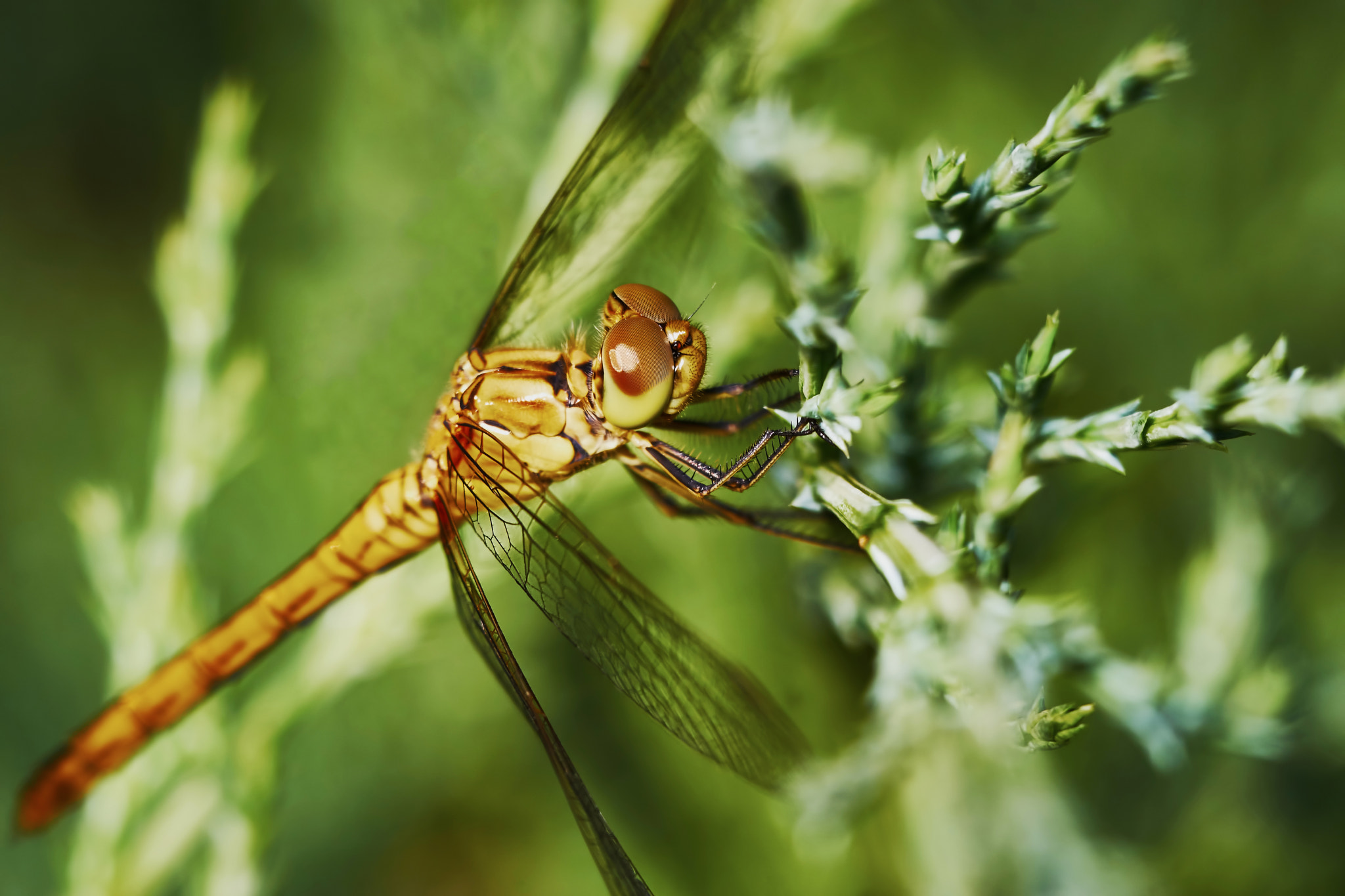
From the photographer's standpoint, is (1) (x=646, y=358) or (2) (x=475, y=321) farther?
(2) (x=475, y=321)

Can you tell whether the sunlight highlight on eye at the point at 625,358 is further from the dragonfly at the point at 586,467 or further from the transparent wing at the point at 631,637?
the transparent wing at the point at 631,637

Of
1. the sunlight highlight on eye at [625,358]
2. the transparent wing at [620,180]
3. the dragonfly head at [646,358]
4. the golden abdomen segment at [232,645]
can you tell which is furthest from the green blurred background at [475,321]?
the sunlight highlight on eye at [625,358]

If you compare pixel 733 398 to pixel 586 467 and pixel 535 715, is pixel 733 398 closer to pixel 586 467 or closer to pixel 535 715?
pixel 586 467

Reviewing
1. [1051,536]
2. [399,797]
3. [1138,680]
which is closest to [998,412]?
[1138,680]

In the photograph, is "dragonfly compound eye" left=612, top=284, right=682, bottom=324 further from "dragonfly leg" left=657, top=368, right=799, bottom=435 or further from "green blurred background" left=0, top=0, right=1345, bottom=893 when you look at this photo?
"green blurred background" left=0, top=0, right=1345, bottom=893

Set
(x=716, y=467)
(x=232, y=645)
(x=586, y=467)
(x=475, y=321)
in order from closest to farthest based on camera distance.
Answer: (x=716, y=467), (x=586, y=467), (x=232, y=645), (x=475, y=321)

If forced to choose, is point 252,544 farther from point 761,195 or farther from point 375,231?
point 761,195

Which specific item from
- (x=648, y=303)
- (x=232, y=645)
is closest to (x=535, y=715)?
(x=648, y=303)
